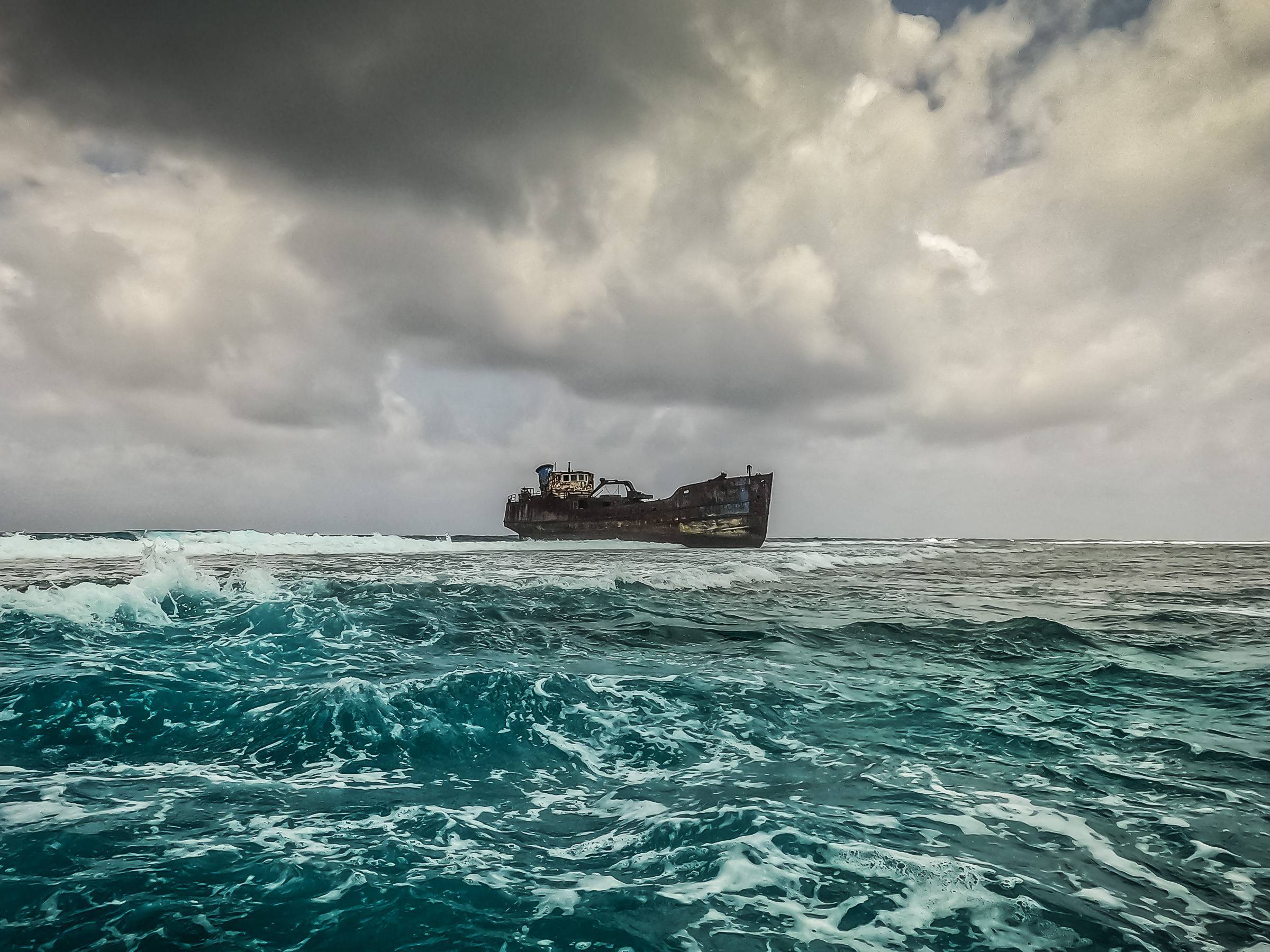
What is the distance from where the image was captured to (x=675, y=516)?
47.7 meters

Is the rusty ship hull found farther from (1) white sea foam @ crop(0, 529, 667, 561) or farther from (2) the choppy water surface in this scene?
(2) the choppy water surface

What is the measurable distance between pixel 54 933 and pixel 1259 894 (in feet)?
19.7

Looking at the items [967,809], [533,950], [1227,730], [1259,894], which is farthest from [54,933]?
[1227,730]

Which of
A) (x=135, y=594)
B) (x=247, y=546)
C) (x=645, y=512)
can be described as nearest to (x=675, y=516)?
(x=645, y=512)

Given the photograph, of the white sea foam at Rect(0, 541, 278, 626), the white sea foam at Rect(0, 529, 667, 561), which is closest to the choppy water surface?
the white sea foam at Rect(0, 541, 278, 626)

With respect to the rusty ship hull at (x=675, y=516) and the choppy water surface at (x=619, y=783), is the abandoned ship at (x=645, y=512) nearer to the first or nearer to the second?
the rusty ship hull at (x=675, y=516)

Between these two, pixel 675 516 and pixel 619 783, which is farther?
pixel 675 516

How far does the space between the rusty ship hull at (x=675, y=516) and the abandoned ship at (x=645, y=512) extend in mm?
45

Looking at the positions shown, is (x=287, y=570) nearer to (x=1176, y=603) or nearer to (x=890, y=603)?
(x=890, y=603)

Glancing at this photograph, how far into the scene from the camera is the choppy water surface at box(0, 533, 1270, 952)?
3.01 meters

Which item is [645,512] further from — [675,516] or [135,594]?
[135,594]

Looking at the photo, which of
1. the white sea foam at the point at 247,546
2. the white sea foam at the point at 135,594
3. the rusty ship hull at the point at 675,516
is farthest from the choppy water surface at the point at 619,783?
the rusty ship hull at the point at 675,516

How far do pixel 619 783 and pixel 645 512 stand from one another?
44.3 meters

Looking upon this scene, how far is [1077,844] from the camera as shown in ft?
12.4
